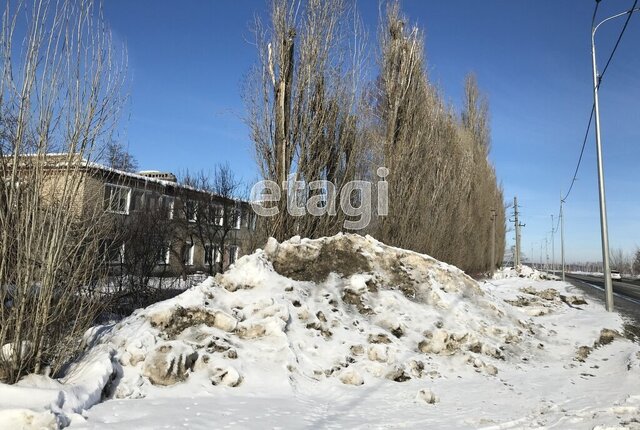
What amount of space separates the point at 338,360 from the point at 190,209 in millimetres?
19927

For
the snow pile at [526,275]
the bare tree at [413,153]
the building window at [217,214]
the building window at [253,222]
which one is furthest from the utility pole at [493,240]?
the building window at [253,222]

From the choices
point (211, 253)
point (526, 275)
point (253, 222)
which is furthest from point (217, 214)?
point (526, 275)

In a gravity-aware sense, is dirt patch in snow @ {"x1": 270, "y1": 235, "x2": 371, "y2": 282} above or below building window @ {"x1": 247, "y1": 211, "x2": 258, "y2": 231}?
below

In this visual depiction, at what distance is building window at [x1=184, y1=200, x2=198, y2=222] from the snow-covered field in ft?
53.9

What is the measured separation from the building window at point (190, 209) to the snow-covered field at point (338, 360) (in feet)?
53.9

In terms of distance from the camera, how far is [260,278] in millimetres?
7895

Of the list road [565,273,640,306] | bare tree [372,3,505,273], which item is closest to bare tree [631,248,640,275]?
road [565,273,640,306]

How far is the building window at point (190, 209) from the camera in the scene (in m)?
24.8

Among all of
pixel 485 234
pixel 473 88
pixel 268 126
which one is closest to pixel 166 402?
pixel 268 126

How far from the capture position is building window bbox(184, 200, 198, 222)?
81.5ft

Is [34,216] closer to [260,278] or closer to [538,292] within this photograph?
[260,278]

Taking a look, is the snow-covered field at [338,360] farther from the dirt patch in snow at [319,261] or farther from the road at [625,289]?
the road at [625,289]

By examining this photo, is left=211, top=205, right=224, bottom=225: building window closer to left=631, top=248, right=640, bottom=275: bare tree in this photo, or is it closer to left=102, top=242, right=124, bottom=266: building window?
left=102, top=242, right=124, bottom=266: building window

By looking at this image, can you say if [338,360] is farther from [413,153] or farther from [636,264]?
[636,264]
